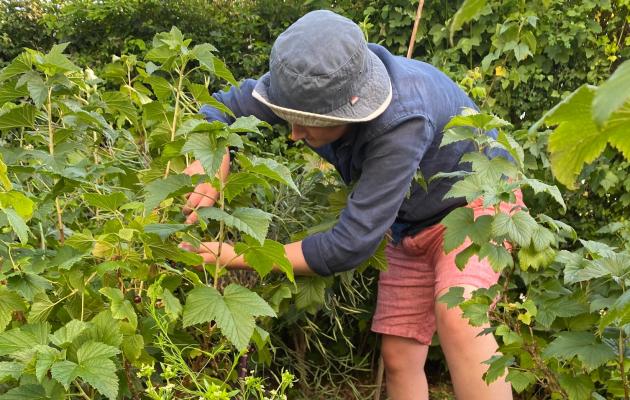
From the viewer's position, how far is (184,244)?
161cm

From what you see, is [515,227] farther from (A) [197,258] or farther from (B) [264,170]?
(A) [197,258]

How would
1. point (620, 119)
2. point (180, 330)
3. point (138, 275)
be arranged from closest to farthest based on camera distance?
point (620, 119), point (138, 275), point (180, 330)

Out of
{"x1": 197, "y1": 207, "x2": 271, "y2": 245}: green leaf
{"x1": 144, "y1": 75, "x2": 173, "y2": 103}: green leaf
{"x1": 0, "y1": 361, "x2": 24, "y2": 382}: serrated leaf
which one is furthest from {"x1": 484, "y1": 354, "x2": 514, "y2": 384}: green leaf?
{"x1": 144, "y1": 75, "x2": 173, "y2": 103}: green leaf

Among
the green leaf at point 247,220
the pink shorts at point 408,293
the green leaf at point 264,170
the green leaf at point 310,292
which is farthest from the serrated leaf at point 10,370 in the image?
the pink shorts at point 408,293

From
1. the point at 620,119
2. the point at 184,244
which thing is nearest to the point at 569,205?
the point at 184,244

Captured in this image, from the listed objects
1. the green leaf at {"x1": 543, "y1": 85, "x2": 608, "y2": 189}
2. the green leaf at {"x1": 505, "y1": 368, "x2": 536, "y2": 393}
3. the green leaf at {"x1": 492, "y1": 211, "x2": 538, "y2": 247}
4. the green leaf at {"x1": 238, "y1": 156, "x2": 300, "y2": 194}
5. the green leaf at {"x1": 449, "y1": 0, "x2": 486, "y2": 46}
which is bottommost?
the green leaf at {"x1": 505, "y1": 368, "x2": 536, "y2": 393}

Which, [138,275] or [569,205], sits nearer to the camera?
[138,275]

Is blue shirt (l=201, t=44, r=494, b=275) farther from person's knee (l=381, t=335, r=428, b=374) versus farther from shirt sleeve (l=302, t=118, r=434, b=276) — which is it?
person's knee (l=381, t=335, r=428, b=374)

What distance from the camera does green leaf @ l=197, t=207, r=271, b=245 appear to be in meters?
1.26

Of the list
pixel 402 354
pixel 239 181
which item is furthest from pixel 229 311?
pixel 402 354

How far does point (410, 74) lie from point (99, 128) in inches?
33.6

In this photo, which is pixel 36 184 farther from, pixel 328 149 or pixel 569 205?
pixel 569 205

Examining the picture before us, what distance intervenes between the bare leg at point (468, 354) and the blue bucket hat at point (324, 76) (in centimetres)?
58

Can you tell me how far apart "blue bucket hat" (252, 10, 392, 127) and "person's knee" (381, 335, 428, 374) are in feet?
3.10
